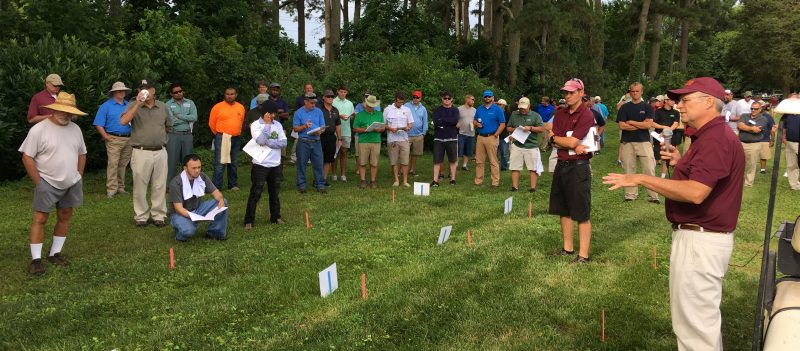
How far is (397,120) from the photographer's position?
12719mm

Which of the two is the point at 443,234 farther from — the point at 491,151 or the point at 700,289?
the point at 491,151

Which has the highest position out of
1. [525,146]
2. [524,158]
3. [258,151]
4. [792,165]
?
[258,151]

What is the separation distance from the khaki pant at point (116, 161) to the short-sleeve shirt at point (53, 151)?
3.74 m

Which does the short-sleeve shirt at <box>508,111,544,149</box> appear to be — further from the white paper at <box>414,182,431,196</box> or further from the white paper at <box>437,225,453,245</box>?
the white paper at <box>437,225,453,245</box>

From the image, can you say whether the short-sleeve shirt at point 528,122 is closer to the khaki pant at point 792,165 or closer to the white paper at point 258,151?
the white paper at point 258,151

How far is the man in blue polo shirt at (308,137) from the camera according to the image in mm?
11734

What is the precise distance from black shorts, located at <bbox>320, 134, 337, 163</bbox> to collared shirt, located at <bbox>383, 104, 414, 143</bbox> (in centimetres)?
117

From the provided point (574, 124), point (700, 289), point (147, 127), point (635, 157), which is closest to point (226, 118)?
point (147, 127)

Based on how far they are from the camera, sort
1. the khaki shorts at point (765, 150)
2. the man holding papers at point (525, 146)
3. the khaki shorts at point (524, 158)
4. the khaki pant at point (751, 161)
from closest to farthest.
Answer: the man holding papers at point (525, 146) → the khaki shorts at point (524, 158) → the khaki pant at point (751, 161) → the khaki shorts at point (765, 150)

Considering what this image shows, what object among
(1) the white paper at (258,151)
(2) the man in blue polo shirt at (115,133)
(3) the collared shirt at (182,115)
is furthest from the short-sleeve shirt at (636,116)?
(2) the man in blue polo shirt at (115,133)

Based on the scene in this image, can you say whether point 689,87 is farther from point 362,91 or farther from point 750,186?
point 362,91

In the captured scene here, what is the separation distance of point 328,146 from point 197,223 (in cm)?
500

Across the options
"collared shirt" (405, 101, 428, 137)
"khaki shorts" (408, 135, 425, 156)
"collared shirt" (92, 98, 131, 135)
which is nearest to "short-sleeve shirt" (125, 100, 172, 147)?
"collared shirt" (92, 98, 131, 135)

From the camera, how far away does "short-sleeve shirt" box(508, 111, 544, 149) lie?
39.6ft
